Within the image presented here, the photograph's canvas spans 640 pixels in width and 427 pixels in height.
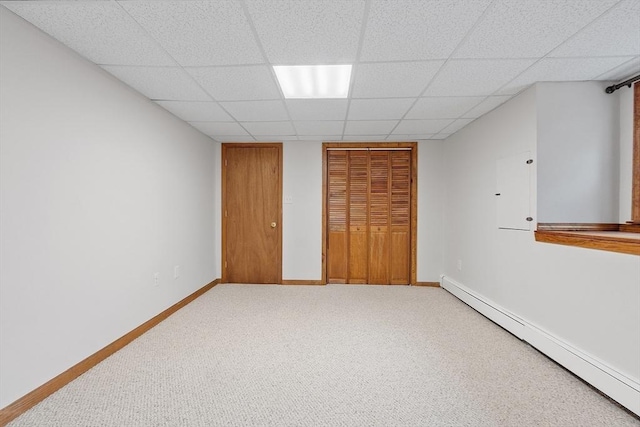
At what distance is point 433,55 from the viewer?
1.91 meters

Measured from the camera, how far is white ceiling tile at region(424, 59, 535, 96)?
2.02 meters

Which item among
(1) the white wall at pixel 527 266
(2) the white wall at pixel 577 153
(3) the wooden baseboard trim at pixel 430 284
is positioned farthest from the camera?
(3) the wooden baseboard trim at pixel 430 284

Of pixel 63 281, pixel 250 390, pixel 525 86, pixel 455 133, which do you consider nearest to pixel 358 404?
pixel 250 390

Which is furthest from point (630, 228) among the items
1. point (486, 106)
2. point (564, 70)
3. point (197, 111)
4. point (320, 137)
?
point (197, 111)

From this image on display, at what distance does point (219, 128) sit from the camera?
3650 mm

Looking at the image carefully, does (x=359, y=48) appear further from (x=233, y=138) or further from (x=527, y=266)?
(x=233, y=138)

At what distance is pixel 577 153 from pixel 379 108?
5.75 ft

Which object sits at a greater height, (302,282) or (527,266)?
(527,266)

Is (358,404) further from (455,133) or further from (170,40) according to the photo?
(455,133)

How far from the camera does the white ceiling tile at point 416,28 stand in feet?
4.79

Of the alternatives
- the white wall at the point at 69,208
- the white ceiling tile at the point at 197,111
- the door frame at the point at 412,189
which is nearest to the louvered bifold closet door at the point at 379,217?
the door frame at the point at 412,189

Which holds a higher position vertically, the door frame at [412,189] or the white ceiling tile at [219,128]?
the white ceiling tile at [219,128]

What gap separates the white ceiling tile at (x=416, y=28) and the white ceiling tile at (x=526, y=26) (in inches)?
3.9

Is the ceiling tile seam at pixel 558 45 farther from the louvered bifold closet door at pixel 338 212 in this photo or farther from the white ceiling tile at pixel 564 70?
the louvered bifold closet door at pixel 338 212
